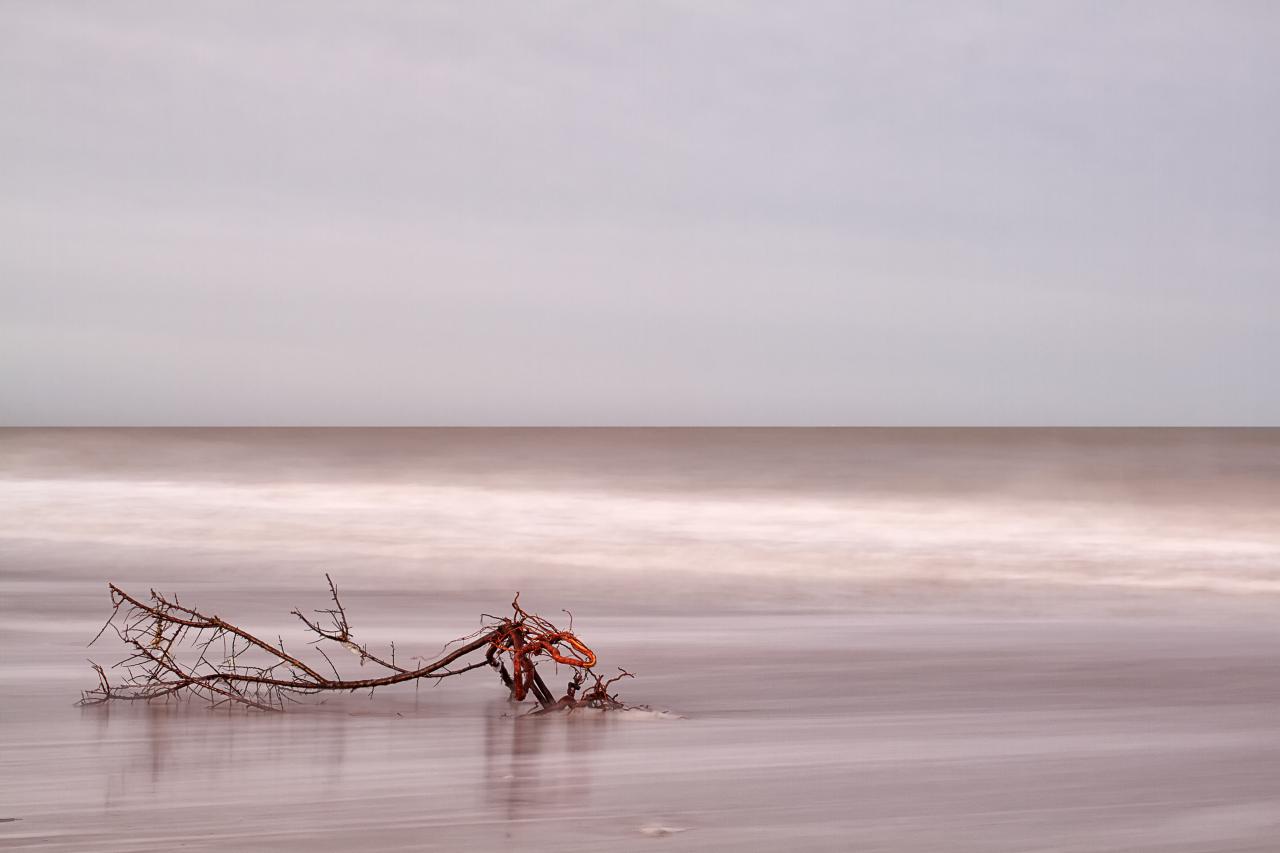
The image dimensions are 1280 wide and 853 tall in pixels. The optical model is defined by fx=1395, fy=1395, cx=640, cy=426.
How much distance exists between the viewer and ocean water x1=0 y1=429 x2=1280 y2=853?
2188 millimetres

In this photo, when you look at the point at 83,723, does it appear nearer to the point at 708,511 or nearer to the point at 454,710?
the point at 454,710

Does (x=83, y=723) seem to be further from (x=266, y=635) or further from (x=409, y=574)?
(x=409, y=574)

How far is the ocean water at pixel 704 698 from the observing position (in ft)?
7.18

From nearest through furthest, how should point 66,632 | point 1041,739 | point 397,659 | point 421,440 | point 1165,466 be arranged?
point 1041,739 → point 397,659 → point 66,632 → point 1165,466 → point 421,440

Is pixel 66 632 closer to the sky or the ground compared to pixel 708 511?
closer to the ground

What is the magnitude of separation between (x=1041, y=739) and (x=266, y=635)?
296 centimetres

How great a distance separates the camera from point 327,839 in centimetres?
204

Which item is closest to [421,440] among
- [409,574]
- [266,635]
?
[409,574]

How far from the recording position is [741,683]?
3.77 metres

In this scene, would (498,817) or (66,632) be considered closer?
(498,817)

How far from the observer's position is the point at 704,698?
3486mm

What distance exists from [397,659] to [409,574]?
4421 mm

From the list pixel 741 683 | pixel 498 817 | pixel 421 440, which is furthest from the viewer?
pixel 421 440

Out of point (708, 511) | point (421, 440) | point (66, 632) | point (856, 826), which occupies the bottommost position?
point (856, 826)
